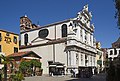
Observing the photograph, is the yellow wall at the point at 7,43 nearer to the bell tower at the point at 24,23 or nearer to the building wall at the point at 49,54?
the building wall at the point at 49,54

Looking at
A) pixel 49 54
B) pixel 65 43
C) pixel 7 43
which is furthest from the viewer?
pixel 49 54

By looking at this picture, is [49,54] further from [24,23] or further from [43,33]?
[24,23]

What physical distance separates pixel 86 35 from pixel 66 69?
13.2 m

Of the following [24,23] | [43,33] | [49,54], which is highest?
[24,23]

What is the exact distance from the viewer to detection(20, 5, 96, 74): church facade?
152 ft

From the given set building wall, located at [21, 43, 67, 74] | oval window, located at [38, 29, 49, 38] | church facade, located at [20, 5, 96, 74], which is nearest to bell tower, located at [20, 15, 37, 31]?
church facade, located at [20, 5, 96, 74]

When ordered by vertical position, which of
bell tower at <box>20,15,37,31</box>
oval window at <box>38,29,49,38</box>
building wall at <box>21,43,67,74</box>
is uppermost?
bell tower at <box>20,15,37,31</box>

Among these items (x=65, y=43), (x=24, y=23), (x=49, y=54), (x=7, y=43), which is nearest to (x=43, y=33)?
(x=49, y=54)

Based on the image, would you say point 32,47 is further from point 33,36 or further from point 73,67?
point 73,67

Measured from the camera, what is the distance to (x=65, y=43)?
155 feet

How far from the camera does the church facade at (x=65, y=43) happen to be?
4634 centimetres

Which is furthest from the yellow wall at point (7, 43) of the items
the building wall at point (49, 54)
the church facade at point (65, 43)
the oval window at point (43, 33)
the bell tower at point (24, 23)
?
the bell tower at point (24, 23)

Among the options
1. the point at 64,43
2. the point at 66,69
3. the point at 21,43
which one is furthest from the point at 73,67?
the point at 21,43

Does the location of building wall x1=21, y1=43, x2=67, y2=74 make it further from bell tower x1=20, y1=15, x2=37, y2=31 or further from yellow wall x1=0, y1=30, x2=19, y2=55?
bell tower x1=20, y1=15, x2=37, y2=31
